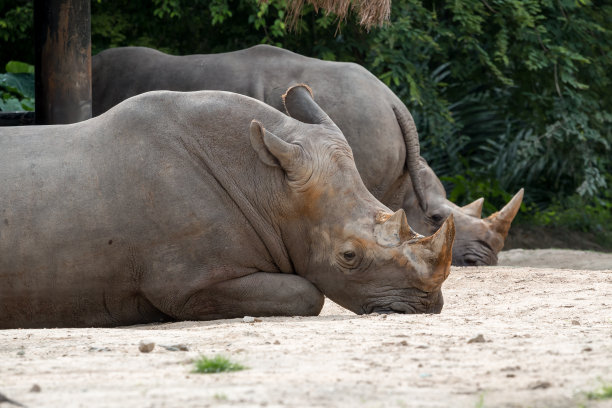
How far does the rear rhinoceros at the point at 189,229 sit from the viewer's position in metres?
5.45

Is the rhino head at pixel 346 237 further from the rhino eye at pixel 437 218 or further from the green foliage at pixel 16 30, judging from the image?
the green foliage at pixel 16 30

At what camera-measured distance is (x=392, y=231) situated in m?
5.54

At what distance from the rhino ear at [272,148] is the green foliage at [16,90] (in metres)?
5.05

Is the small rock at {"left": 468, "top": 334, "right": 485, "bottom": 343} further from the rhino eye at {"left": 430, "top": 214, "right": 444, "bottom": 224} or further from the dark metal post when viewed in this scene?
the rhino eye at {"left": 430, "top": 214, "right": 444, "bottom": 224}

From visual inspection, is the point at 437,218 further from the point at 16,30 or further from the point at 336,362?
the point at 336,362

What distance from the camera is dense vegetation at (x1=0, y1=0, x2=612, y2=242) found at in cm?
1117

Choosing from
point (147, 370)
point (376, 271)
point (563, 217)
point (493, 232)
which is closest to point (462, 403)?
point (147, 370)

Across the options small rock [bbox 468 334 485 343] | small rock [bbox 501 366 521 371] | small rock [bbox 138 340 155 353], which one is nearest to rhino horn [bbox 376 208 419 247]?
small rock [bbox 468 334 485 343]

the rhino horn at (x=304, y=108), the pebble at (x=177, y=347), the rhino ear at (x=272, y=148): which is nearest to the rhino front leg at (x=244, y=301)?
the rhino ear at (x=272, y=148)

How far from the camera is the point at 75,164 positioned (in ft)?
18.4

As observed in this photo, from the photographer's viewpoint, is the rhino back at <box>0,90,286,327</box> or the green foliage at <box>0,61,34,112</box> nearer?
the rhino back at <box>0,90,286,327</box>

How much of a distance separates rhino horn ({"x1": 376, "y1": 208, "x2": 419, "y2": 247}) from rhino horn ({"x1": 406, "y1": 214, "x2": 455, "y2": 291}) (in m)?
0.08

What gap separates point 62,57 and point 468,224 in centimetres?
368

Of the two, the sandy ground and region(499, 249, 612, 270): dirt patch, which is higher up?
the sandy ground
